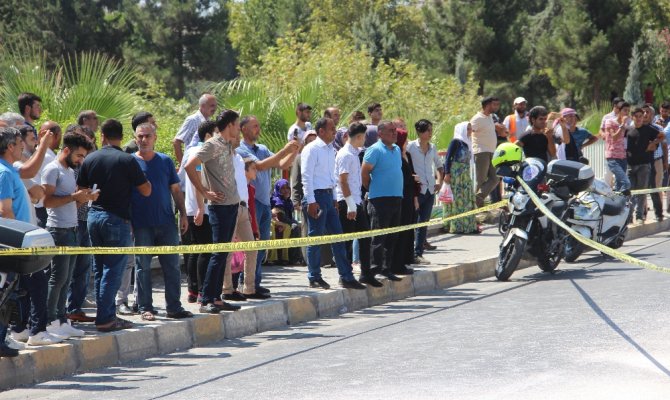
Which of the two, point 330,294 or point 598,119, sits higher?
point 598,119

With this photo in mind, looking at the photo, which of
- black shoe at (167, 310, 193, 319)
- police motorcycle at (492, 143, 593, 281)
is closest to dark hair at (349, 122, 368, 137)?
police motorcycle at (492, 143, 593, 281)

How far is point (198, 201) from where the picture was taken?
37.6 ft

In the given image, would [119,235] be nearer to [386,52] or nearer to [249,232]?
[249,232]

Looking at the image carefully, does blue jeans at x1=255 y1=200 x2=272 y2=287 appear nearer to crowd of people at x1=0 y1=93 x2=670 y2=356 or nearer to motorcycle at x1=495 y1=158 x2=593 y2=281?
crowd of people at x1=0 y1=93 x2=670 y2=356

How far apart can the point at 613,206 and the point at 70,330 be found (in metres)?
8.47

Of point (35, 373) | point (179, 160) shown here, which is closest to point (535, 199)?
point (179, 160)

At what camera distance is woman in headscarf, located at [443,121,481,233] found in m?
17.6

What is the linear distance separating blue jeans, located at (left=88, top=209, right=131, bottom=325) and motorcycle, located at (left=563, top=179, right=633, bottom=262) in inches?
265

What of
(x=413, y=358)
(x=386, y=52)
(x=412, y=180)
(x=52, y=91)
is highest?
(x=386, y=52)

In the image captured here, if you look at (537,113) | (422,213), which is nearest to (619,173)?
(537,113)

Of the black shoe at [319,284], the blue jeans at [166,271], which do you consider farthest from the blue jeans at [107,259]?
the black shoe at [319,284]

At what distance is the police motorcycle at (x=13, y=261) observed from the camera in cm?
816

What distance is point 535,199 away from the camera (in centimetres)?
1435

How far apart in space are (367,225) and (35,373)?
514cm
